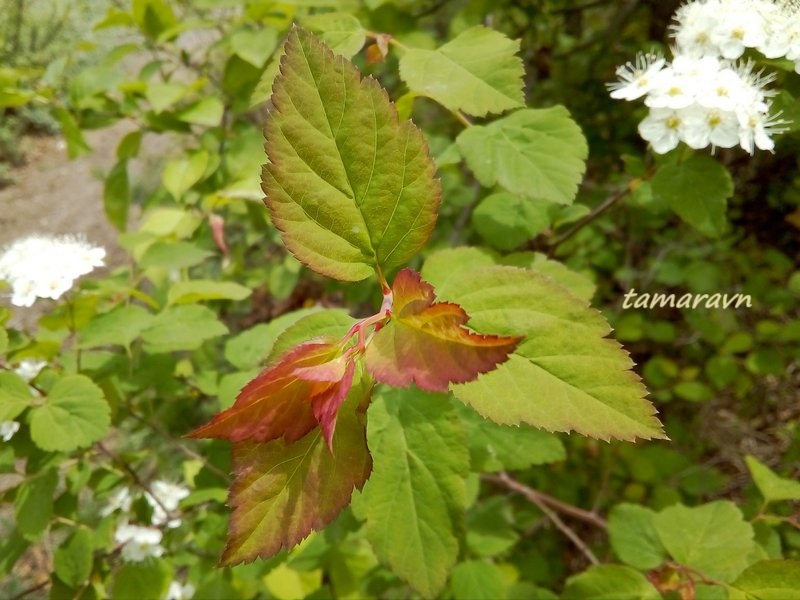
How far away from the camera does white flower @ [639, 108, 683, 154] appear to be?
857 millimetres

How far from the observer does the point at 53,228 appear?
10.6 feet

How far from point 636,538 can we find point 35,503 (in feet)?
3.70

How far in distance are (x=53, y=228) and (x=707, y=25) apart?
3.42 metres

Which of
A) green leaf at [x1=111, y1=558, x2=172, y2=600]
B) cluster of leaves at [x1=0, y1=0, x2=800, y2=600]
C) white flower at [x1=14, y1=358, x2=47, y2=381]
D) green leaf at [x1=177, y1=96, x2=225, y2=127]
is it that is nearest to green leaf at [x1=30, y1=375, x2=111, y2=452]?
cluster of leaves at [x1=0, y1=0, x2=800, y2=600]

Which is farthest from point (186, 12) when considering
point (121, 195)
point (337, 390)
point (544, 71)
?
point (337, 390)

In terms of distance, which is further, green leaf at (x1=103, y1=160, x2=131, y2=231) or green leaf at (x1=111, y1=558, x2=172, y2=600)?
green leaf at (x1=103, y1=160, x2=131, y2=231)

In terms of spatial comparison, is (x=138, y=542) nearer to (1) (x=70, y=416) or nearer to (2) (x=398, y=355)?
(1) (x=70, y=416)

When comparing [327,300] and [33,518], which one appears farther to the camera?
[327,300]

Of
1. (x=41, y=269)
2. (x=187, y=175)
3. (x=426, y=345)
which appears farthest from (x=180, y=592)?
(x=426, y=345)

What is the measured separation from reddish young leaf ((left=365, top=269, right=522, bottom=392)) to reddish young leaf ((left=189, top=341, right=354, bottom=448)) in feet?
0.14

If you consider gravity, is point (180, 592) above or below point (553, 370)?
below

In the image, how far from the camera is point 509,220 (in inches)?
40.2

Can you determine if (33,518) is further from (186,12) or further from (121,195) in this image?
(186,12)

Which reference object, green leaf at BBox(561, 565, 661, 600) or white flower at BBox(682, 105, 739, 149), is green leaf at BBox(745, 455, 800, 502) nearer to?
green leaf at BBox(561, 565, 661, 600)
